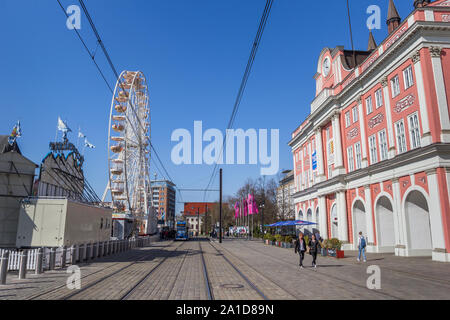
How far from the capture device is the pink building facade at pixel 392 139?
66.8 feet

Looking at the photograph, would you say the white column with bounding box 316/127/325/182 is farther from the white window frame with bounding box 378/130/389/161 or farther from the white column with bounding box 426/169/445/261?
the white column with bounding box 426/169/445/261

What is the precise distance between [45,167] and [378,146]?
25491 millimetres

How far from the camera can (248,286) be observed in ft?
35.6

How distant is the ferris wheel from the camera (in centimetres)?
4466

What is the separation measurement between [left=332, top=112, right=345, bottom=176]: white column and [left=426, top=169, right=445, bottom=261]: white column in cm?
1266

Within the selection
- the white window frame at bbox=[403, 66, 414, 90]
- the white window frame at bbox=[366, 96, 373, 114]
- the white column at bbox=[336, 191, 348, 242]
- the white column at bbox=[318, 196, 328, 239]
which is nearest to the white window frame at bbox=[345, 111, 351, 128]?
the white window frame at bbox=[366, 96, 373, 114]

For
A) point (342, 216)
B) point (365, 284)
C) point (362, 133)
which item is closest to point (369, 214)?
point (342, 216)

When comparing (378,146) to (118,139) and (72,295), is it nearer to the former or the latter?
(72,295)

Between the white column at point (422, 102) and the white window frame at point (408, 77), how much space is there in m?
0.82

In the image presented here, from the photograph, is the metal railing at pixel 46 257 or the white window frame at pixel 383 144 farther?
the white window frame at pixel 383 144

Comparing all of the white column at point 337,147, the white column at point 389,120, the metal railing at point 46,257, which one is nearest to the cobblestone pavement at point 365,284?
the metal railing at point 46,257

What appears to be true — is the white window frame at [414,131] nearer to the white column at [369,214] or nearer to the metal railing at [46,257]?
the white column at [369,214]
